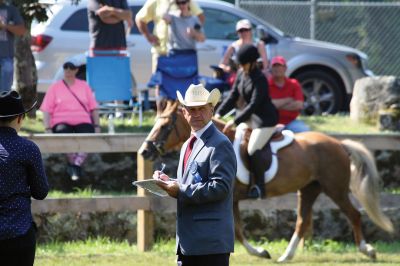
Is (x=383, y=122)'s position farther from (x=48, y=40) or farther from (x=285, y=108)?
(x=48, y=40)

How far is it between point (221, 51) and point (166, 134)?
6001 mm

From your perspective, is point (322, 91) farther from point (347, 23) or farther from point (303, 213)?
point (347, 23)

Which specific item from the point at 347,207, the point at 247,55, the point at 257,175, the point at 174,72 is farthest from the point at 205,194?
the point at 174,72

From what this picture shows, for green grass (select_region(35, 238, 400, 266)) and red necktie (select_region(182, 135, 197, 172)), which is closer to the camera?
red necktie (select_region(182, 135, 197, 172))

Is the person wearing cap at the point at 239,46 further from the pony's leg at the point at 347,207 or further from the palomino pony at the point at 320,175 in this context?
the pony's leg at the point at 347,207

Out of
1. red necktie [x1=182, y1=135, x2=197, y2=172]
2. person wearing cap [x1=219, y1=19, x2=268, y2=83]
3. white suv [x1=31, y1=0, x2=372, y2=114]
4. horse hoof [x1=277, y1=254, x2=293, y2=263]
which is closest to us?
red necktie [x1=182, y1=135, x2=197, y2=172]

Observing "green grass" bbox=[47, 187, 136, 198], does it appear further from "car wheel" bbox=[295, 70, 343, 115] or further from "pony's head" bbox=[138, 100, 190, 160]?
"car wheel" bbox=[295, 70, 343, 115]

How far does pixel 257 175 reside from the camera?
12.5m

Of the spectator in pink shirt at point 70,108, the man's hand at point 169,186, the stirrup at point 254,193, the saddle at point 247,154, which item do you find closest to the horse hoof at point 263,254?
the stirrup at point 254,193

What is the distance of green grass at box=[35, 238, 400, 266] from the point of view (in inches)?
464

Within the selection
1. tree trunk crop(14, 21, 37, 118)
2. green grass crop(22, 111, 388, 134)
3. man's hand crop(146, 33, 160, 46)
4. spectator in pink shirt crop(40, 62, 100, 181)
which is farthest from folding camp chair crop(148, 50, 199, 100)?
tree trunk crop(14, 21, 37, 118)

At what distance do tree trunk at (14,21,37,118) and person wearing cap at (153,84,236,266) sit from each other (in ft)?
27.4

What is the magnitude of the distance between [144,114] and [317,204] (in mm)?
4670

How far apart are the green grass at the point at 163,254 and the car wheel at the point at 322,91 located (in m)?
5.03
